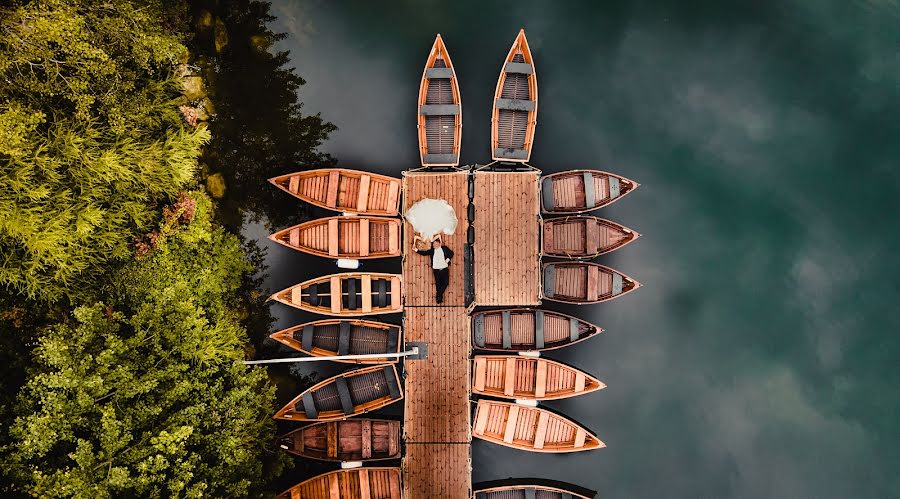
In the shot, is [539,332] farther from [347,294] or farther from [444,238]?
[347,294]

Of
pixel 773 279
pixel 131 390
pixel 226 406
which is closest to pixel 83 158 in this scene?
pixel 131 390

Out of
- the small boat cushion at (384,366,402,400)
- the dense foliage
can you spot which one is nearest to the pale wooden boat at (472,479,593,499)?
the small boat cushion at (384,366,402,400)

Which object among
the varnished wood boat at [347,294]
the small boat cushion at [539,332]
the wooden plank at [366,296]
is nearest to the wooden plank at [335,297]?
the varnished wood boat at [347,294]

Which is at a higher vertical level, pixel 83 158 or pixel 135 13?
pixel 135 13

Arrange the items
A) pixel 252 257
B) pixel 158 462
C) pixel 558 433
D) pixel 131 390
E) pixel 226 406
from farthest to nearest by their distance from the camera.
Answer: pixel 252 257 → pixel 558 433 → pixel 226 406 → pixel 131 390 → pixel 158 462

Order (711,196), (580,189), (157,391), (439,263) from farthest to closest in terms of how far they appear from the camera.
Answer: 1. (711,196)
2. (580,189)
3. (439,263)
4. (157,391)

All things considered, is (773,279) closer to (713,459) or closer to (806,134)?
(806,134)

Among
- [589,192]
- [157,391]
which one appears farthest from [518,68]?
[157,391]
